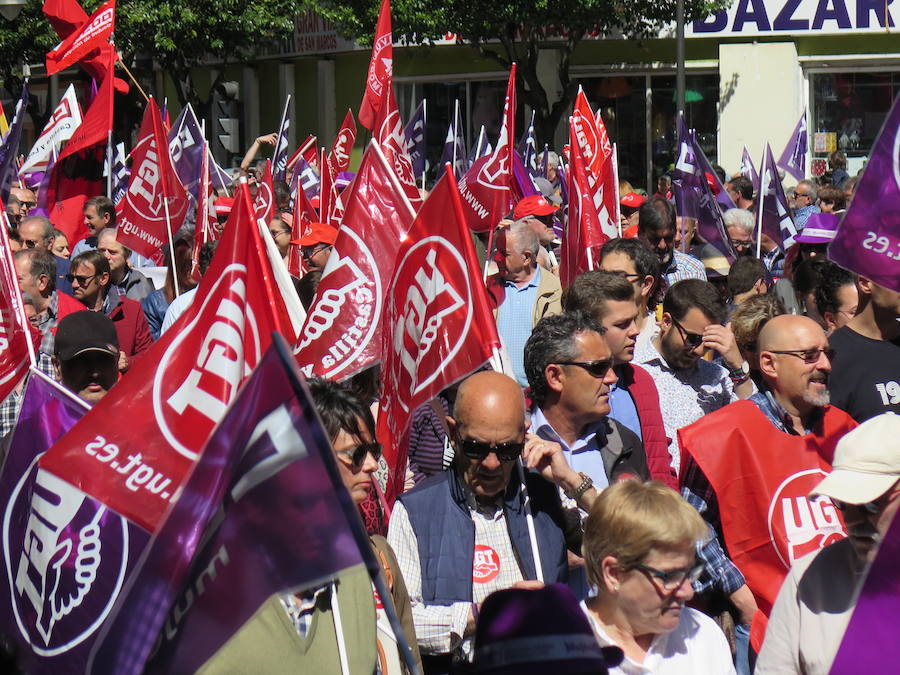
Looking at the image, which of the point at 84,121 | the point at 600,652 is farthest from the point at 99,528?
the point at 84,121

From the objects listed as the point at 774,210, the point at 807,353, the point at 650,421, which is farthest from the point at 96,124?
the point at 807,353

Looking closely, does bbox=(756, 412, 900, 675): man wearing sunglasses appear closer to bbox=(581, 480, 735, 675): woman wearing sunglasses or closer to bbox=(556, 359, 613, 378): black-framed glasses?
bbox=(581, 480, 735, 675): woman wearing sunglasses

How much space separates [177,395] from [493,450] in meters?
0.88

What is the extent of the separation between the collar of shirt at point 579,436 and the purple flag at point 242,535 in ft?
6.56

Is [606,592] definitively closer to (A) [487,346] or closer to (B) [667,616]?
(B) [667,616]

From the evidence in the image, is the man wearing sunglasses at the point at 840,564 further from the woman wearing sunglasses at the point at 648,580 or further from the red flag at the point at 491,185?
the red flag at the point at 491,185

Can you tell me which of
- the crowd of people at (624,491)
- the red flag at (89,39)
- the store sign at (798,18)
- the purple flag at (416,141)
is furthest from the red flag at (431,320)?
the store sign at (798,18)

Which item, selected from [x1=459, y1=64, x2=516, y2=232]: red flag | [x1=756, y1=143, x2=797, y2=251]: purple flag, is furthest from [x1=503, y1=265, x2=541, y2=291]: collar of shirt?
[x1=756, y1=143, x2=797, y2=251]: purple flag

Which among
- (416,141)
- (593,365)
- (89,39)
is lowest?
(416,141)

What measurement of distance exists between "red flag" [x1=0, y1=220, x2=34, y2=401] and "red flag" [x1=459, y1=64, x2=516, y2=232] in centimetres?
531

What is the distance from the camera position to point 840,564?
3191 mm

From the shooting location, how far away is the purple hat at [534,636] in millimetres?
2389

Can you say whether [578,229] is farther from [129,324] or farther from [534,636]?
Result: [534,636]

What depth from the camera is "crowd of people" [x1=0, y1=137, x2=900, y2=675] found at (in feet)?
10.3
